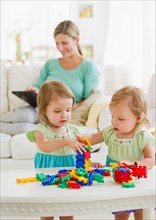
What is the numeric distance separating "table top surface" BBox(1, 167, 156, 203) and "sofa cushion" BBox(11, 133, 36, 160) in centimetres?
145

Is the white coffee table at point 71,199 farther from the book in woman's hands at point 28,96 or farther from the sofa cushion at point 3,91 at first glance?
the sofa cushion at point 3,91

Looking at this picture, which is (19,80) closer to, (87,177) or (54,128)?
(54,128)

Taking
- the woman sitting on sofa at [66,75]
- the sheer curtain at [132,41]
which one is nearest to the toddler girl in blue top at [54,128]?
the woman sitting on sofa at [66,75]

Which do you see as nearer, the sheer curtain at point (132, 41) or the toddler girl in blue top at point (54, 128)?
the toddler girl in blue top at point (54, 128)

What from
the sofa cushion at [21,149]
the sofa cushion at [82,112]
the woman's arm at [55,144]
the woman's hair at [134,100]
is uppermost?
the woman's hair at [134,100]

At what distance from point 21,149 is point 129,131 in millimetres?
1342

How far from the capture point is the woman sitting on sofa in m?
3.42

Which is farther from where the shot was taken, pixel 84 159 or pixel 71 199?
pixel 84 159

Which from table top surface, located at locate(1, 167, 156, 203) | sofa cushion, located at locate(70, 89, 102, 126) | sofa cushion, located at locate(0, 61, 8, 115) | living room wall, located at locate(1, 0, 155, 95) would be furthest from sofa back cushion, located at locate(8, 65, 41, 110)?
living room wall, located at locate(1, 0, 155, 95)

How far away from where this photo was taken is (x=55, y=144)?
2039 mm

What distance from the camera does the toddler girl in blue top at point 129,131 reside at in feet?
6.48

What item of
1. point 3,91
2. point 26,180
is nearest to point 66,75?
point 3,91

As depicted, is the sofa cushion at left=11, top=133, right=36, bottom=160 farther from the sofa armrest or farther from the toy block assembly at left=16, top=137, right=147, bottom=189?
the toy block assembly at left=16, top=137, right=147, bottom=189

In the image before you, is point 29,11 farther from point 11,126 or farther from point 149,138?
point 149,138
